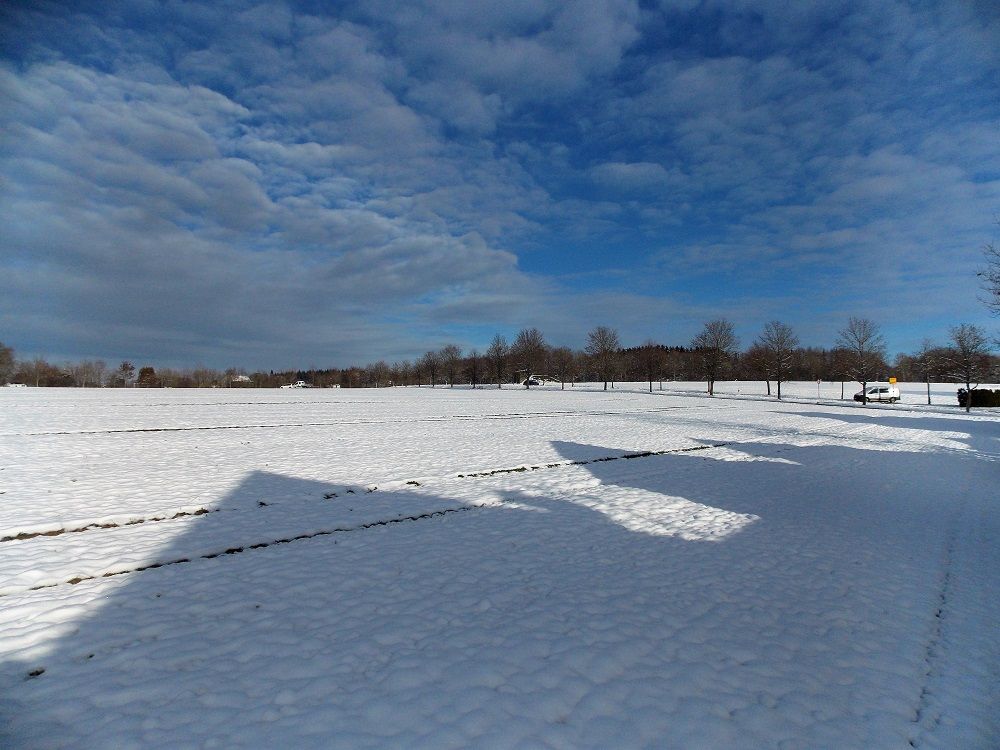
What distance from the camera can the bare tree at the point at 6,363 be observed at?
83000mm

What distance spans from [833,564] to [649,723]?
15.7 ft

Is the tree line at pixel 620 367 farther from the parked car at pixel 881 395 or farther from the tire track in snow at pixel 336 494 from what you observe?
the tire track in snow at pixel 336 494

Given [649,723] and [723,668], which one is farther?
[723,668]

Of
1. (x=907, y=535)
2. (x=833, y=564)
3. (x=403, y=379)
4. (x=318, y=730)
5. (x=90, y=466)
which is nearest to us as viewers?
(x=318, y=730)

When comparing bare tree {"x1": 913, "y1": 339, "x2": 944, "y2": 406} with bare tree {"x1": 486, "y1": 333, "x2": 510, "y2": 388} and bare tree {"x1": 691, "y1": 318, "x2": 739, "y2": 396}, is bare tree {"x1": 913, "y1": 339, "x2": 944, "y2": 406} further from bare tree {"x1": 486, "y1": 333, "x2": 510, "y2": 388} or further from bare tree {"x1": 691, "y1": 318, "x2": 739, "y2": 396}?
bare tree {"x1": 486, "y1": 333, "x2": 510, "y2": 388}

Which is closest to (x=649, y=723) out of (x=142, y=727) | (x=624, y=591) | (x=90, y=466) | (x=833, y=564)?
(x=624, y=591)

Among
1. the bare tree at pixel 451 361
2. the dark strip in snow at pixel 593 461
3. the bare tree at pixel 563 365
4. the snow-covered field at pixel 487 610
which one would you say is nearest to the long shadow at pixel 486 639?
the snow-covered field at pixel 487 610

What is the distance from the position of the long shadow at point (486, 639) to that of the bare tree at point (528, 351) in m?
95.0

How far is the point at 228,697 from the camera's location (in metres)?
3.64

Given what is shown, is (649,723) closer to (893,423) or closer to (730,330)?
(893,423)

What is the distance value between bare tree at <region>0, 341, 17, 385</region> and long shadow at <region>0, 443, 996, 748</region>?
110m

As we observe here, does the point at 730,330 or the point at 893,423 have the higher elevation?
the point at 730,330

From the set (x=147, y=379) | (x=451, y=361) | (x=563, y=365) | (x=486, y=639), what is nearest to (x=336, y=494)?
(x=486, y=639)

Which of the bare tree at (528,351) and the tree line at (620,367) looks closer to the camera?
the tree line at (620,367)
